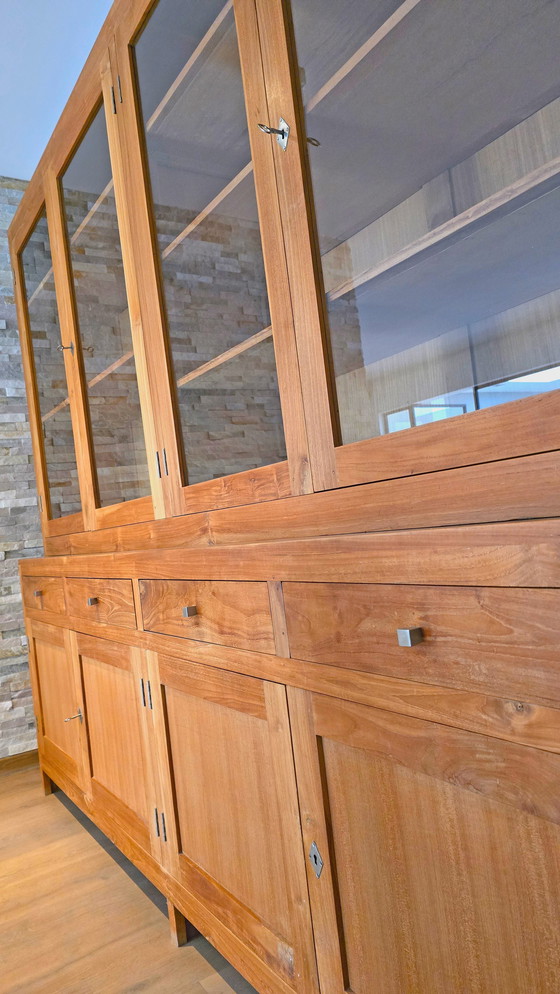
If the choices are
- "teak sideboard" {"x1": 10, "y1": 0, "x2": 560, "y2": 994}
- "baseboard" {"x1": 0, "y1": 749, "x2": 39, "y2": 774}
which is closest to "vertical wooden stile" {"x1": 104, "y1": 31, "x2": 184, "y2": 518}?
"teak sideboard" {"x1": 10, "y1": 0, "x2": 560, "y2": 994}

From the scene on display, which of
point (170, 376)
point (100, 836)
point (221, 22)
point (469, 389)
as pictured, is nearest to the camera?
point (469, 389)

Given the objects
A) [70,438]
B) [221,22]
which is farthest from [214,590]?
[70,438]

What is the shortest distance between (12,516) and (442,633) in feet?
8.47

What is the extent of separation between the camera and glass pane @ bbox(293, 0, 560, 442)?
741 mm

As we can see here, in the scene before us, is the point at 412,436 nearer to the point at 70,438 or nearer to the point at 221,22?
the point at 221,22

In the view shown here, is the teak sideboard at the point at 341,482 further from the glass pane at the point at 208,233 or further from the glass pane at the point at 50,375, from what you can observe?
the glass pane at the point at 50,375

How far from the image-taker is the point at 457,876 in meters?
0.76

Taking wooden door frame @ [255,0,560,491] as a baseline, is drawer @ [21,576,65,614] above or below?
below

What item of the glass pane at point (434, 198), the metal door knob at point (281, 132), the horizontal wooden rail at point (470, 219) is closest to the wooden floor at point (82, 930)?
the glass pane at point (434, 198)

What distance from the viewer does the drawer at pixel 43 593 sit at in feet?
7.15

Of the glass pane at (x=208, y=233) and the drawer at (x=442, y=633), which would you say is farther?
the glass pane at (x=208, y=233)

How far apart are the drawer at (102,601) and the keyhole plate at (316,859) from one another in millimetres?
742

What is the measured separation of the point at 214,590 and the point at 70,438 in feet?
3.84

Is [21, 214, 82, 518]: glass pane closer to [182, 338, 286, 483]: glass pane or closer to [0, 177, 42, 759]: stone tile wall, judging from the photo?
[0, 177, 42, 759]: stone tile wall
